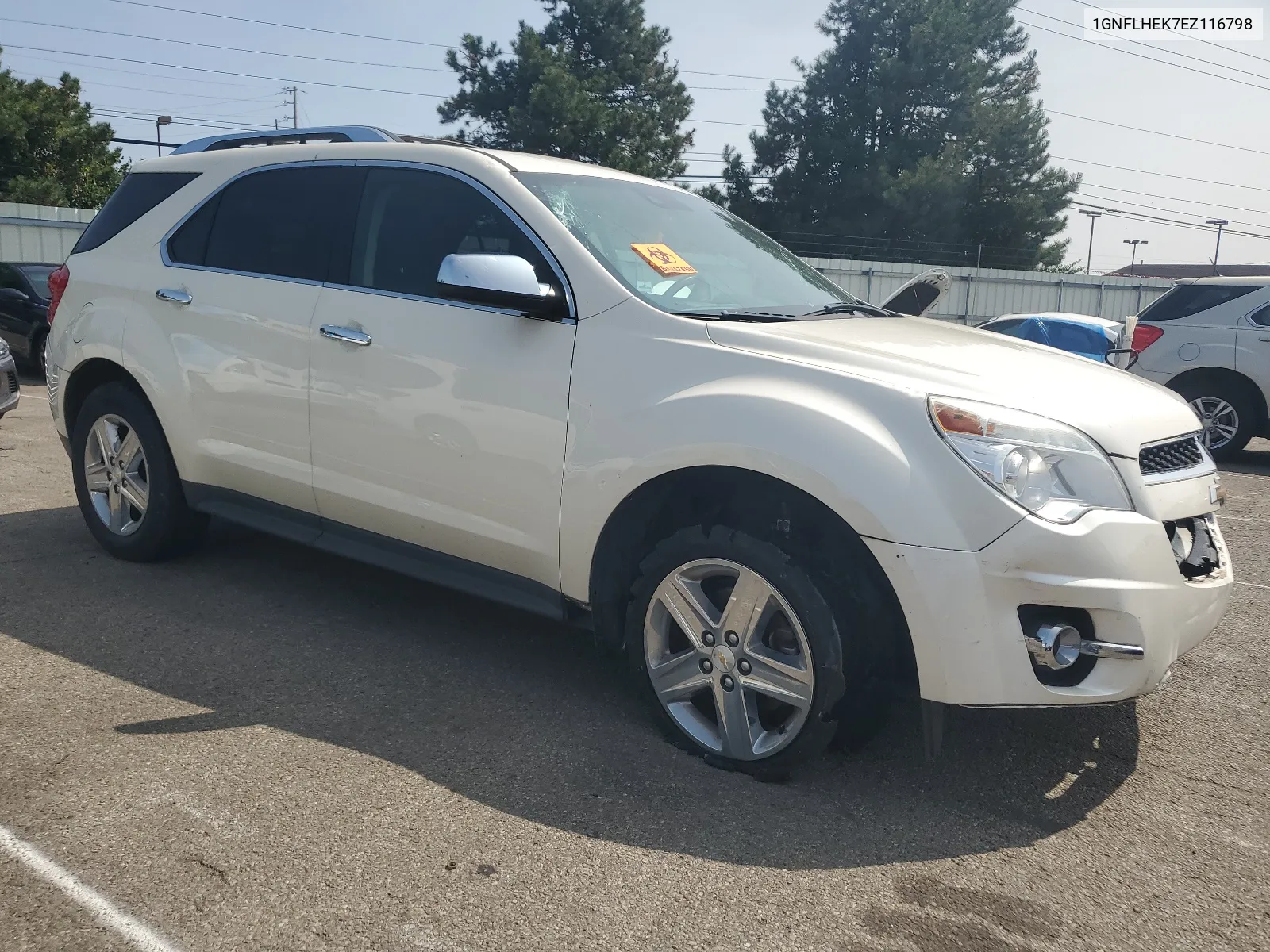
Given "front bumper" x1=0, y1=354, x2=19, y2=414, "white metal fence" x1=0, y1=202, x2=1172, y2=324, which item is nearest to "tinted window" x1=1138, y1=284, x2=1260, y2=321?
"front bumper" x1=0, y1=354, x2=19, y2=414

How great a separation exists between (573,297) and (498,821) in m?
1.64

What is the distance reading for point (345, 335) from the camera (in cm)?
416

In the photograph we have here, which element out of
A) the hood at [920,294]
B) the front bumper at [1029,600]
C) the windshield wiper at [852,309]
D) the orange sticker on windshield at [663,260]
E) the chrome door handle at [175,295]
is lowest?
the front bumper at [1029,600]

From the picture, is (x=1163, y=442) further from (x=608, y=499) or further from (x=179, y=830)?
(x=179, y=830)

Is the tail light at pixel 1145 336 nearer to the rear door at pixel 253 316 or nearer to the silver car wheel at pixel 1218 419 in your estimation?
the silver car wheel at pixel 1218 419

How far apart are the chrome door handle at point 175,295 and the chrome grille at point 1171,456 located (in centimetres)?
373

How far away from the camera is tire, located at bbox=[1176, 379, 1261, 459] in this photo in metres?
10.3

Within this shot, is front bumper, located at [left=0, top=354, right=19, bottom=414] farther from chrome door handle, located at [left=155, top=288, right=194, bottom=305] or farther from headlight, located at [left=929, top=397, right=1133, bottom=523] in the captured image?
headlight, located at [left=929, top=397, right=1133, bottom=523]

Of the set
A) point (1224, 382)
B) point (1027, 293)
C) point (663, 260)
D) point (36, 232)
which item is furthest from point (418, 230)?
point (1027, 293)

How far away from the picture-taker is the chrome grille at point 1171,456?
3.19 metres

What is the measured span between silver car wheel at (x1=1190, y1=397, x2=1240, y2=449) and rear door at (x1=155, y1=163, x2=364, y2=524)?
8.73 meters

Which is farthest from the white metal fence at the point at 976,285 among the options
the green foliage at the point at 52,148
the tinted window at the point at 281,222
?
the tinted window at the point at 281,222

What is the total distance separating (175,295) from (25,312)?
10.5m

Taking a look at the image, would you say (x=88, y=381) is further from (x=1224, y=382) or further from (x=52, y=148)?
(x=52, y=148)
